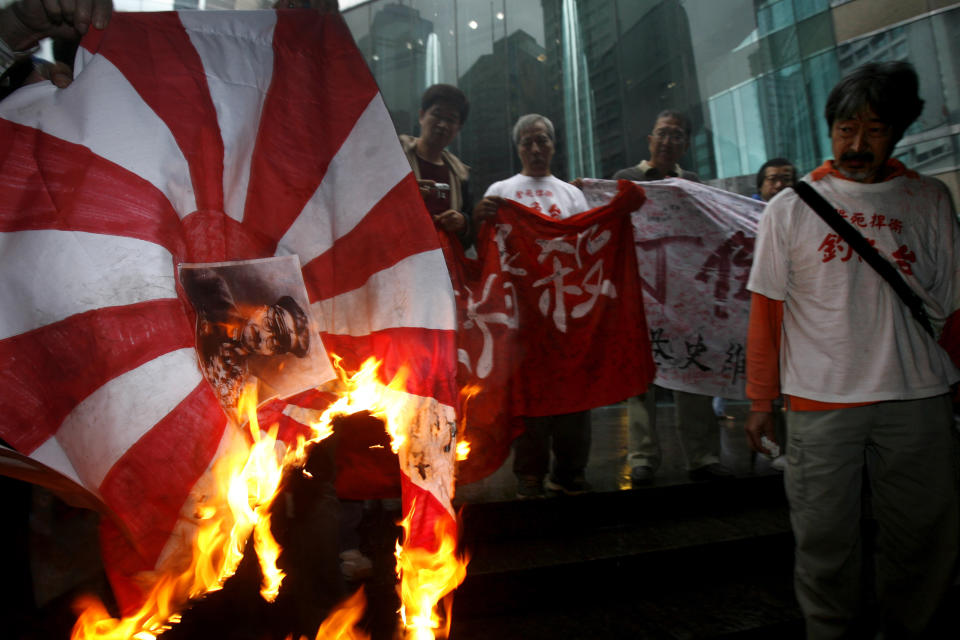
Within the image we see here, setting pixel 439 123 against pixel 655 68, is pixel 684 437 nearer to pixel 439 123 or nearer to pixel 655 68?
pixel 439 123

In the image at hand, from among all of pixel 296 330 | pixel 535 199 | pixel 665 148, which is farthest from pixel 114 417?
pixel 665 148

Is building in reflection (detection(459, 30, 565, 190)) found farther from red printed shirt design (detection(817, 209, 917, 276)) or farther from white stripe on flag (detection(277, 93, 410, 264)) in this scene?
white stripe on flag (detection(277, 93, 410, 264))

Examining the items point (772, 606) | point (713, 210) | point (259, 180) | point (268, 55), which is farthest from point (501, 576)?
point (713, 210)

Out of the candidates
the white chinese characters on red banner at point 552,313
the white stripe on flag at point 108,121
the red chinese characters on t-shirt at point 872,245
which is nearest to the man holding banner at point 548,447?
the white chinese characters on red banner at point 552,313

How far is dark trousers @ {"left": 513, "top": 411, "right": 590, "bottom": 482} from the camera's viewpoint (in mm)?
2711

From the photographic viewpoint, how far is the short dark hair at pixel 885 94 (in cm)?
181

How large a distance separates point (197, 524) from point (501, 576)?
1.44 m

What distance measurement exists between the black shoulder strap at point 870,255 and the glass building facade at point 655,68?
518cm

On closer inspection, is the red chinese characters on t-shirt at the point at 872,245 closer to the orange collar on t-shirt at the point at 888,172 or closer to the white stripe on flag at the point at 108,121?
the orange collar on t-shirt at the point at 888,172

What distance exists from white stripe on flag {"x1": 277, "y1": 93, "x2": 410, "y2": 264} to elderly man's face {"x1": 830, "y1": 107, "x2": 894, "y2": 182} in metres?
1.62

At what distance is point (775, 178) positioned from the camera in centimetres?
373

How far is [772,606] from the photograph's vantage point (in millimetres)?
2156

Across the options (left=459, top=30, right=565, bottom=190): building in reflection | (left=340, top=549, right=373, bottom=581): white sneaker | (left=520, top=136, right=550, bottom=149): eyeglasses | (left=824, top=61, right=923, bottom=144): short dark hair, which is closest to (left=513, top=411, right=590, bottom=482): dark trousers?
(left=340, top=549, right=373, bottom=581): white sneaker

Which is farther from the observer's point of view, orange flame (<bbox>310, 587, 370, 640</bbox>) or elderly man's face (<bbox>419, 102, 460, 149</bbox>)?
elderly man's face (<bbox>419, 102, 460, 149</bbox>)
